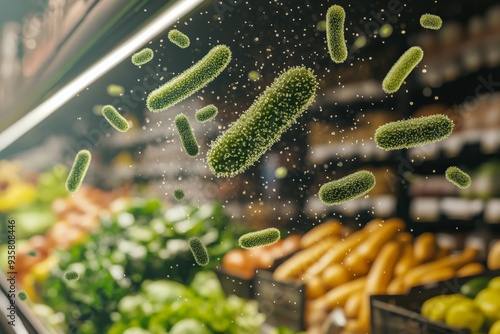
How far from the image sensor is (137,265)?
5.23 feet

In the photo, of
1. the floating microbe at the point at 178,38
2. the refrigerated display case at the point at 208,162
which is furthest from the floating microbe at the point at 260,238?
the floating microbe at the point at 178,38

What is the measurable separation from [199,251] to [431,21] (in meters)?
0.80

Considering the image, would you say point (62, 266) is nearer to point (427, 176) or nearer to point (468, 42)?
point (427, 176)

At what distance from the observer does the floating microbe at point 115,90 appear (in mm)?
1559

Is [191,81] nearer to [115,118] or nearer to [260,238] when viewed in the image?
[115,118]

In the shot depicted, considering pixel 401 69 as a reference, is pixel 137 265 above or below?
below

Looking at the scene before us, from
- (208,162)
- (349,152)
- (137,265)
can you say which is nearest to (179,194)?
(208,162)

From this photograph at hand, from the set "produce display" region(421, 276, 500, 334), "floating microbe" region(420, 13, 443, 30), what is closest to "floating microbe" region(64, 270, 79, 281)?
"produce display" region(421, 276, 500, 334)

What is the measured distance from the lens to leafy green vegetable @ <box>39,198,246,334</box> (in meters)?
1.47

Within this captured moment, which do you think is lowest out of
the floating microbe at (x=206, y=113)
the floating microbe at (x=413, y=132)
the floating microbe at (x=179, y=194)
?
the floating microbe at (x=179, y=194)

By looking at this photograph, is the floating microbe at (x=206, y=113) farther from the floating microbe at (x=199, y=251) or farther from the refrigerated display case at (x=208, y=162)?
the floating microbe at (x=199, y=251)

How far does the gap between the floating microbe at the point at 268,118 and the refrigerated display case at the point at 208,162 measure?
0.02 metres

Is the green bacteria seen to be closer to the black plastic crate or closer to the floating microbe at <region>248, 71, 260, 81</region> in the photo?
the floating microbe at <region>248, 71, 260, 81</region>

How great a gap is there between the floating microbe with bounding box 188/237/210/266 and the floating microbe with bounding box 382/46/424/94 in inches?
24.4
